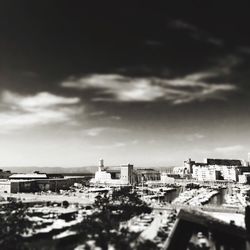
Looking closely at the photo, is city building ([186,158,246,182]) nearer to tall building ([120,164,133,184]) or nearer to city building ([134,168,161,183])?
city building ([134,168,161,183])

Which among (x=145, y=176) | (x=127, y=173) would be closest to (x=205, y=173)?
(x=145, y=176)

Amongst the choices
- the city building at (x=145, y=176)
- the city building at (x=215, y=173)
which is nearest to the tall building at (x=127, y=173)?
the city building at (x=145, y=176)

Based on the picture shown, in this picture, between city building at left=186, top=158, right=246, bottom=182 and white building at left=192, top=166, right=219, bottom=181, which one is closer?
white building at left=192, top=166, right=219, bottom=181

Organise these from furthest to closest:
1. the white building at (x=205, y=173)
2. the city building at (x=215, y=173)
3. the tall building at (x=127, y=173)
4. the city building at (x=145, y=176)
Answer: the city building at (x=215, y=173) → the white building at (x=205, y=173) → the city building at (x=145, y=176) → the tall building at (x=127, y=173)

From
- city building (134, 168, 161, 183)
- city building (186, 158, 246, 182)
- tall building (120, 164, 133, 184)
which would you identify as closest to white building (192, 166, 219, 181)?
city building (186, 158, 246, 182)

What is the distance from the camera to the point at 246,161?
13050 cm

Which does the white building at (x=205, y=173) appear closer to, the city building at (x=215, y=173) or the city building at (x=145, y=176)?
the city building at (x=215, y=173)

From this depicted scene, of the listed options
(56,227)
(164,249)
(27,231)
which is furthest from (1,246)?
(164,249)

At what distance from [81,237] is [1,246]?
482cm

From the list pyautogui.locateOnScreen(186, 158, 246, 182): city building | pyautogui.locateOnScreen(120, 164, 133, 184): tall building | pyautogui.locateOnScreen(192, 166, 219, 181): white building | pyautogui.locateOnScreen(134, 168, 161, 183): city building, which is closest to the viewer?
pyautogui.locateOnScreen(120, 164, 133, 184): tall building

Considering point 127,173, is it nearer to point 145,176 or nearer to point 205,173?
point 145,176

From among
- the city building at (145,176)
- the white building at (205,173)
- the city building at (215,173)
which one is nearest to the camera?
the city building at (145,176)

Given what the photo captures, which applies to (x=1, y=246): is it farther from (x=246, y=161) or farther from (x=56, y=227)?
(x=246, y=161)

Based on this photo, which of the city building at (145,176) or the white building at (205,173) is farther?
the white building at (205,173)
